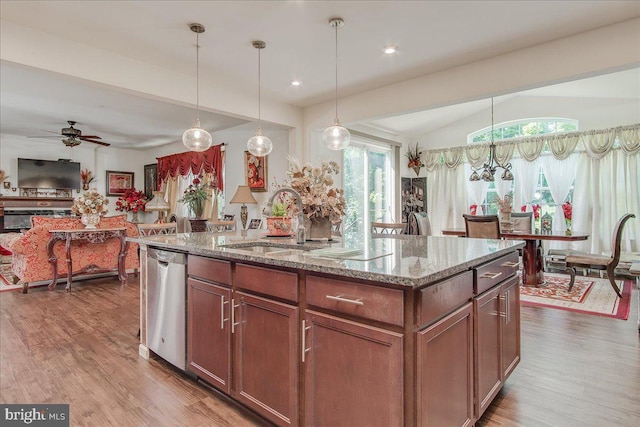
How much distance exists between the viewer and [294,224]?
9.00 ft

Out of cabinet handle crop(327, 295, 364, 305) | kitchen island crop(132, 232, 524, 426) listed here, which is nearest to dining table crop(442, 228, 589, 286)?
kitchen island crop(132, 232, 524, 426)

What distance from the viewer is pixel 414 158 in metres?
8.00

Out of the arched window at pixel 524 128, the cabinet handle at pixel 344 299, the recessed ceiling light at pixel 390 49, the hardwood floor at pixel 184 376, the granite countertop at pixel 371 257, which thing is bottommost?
the hardwood floor at pixel 184 376

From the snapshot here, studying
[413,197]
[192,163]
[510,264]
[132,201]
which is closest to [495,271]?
[510,264]

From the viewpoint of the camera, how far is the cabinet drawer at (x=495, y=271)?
1711 millimetres

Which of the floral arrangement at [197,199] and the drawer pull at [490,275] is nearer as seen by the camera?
the drawer pull at [490,275]

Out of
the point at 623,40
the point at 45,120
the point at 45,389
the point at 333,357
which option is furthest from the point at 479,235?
the point at 45,120

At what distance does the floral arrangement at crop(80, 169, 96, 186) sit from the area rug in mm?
9650

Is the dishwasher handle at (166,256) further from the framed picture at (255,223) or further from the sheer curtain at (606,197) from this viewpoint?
the sheer curtain at (606,197)

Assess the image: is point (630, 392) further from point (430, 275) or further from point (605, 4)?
point (605, 4)

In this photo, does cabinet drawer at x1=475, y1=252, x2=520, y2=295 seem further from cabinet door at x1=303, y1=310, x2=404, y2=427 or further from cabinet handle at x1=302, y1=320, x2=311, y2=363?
cabinet handle at x1=302, y1=320, x2=311, y2=363

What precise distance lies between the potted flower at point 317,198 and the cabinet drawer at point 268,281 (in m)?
0.68

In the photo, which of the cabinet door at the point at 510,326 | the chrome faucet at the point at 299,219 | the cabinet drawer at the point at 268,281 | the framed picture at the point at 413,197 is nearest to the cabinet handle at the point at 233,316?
the cabinet drawer at the point at 268,281

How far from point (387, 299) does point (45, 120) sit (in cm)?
761
